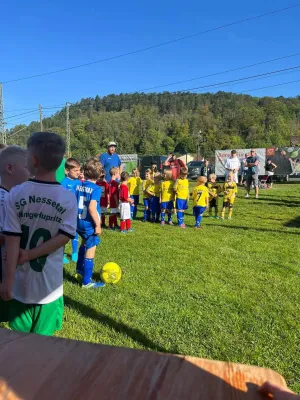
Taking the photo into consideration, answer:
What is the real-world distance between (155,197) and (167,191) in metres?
0.55

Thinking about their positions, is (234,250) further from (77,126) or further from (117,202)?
(77,126)

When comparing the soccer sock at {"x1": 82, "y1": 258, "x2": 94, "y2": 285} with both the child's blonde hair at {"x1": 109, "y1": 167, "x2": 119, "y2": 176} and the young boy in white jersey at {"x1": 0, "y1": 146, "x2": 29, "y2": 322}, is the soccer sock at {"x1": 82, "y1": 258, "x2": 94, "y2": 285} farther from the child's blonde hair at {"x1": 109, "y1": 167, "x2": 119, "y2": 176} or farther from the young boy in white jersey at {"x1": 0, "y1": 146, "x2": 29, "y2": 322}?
the child's blonde hair at {"x1": 109, "y1": 167, "x2": 119, "y2": 176}

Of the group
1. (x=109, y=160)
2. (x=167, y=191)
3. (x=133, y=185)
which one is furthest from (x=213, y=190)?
(x=109, y=160)

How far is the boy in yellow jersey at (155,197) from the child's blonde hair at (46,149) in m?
7.89

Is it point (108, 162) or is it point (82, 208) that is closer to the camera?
point (82, 208)

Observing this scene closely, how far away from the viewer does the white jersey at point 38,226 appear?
1.83 meters

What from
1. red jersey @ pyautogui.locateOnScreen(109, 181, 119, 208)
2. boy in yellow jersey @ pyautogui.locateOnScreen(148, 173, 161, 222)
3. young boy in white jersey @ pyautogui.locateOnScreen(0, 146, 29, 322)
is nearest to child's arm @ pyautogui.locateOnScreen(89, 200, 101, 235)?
young boy in white jersey @ pyautogui.locateOnScreen(0, 146, 29, 322)

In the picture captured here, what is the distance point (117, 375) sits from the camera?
1.13 meters

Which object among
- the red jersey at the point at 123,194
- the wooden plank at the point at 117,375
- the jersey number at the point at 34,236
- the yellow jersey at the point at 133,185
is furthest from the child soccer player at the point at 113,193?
the wooden plank at the point at 117,375

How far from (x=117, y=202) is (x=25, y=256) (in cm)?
688

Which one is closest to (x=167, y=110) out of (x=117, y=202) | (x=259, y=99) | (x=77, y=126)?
(x=259, y=99)

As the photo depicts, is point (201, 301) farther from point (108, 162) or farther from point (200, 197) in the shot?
point (108, 162)

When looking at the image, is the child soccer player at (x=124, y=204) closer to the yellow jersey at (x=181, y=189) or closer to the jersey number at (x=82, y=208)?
the yellow jersey at (x=181, y=189)

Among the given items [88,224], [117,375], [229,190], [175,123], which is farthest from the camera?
[175,123]
